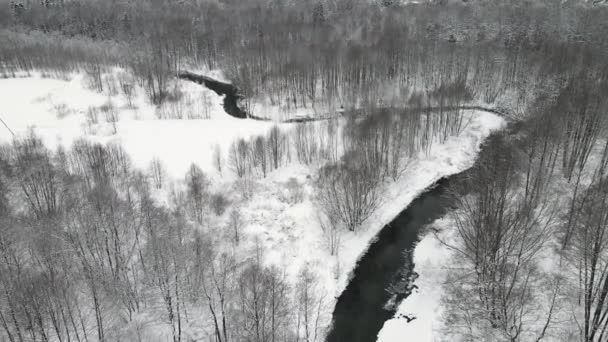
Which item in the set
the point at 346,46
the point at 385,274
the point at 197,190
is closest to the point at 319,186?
the point at 385,274

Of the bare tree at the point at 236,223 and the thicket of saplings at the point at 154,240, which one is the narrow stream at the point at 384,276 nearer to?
the thicket of saplings at the point at 154,240

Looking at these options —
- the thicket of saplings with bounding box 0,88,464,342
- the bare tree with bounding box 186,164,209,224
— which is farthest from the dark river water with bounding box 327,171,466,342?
the bare tree with bounding box 186,164,209,224

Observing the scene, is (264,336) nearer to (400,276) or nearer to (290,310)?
(290,310)

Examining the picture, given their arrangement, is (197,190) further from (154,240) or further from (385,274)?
(385,274)

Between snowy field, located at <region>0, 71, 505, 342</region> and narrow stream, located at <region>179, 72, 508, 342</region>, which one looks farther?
snowy field, located at <region>0, 71, 505, 342</region>

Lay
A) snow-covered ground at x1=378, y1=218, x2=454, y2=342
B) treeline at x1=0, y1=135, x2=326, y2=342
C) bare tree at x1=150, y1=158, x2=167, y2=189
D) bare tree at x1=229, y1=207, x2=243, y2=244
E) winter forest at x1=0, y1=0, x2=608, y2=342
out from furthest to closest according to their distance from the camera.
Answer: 1. bare tree at x1=150, y1=158, x2=167, y2=189
2. bare tree at x1=229, y1=207, x2=243, y2=244
3. snow-covered ground at x1=378, y1=218, x2=454, y2=342
4. winter forest at x1=0, y1=0, x2=608, y2=342
5. treeline at x1=0, y1=135, x2=326, y2=342

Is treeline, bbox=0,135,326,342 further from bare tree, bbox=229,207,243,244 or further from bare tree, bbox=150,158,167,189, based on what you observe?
bare tree, bbox=150,158,167,189

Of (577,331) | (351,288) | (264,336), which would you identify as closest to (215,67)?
(351,288)
